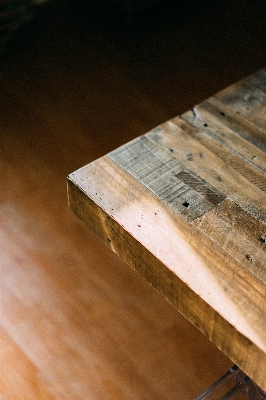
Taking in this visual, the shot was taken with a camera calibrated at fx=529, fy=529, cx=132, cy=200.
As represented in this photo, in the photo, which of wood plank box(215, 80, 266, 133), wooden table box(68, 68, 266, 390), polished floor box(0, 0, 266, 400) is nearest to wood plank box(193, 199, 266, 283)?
wooden table box(68, 68, 266, 390)

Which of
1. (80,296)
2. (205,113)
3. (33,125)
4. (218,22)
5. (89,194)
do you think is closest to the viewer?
(89,194)

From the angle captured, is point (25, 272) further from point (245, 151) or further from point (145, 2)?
point (145, 2)

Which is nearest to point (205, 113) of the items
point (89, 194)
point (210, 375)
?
point (89, 194)

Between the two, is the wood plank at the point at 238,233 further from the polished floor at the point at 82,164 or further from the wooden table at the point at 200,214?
the polished floor at the point at 82,164

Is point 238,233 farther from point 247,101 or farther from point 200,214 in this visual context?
point 247,101

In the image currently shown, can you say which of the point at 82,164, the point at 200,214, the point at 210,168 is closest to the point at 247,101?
the point at 210,168

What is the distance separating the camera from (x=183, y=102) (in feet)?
8.89

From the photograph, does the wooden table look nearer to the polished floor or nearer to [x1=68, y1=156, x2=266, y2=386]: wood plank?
[x1=68, y1=156, x2=266, y2=386]: wood plank

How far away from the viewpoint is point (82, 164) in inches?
91.7

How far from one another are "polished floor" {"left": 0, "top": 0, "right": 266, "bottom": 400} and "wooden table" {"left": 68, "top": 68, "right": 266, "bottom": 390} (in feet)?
2.21

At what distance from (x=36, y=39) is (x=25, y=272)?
5.63 ft

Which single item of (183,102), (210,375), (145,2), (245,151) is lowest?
(210,375)

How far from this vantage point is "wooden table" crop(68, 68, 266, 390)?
945 millimetres

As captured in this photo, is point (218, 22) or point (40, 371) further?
point (218, 22)
